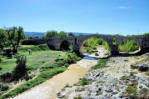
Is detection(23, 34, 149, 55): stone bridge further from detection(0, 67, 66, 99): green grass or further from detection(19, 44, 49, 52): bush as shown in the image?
detection(0, 67, 66, 99): green grass

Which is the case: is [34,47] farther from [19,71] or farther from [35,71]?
[19,71]

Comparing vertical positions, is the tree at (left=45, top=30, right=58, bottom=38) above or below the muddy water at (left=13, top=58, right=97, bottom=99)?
above

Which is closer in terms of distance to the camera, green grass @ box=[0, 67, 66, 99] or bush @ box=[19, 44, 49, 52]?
green grass @ box=[0, 67, 66, 99]

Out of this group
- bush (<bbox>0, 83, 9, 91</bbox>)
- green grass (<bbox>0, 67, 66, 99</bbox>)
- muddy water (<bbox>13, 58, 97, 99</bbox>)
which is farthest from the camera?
bush (<bbox>0, 83, 9, 91</bbox>)

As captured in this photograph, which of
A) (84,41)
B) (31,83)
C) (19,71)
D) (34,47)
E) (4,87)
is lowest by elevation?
(4,87)

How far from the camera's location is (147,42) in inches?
1651

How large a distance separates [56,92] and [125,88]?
1046 cm

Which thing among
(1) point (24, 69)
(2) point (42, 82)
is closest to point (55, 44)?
(1) point (24, 69)

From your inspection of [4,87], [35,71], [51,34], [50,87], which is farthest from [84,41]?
[4,87]

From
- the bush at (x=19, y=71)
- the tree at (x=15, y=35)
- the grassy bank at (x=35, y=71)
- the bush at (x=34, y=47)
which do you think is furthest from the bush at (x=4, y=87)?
the tree at (x=15, y=35)

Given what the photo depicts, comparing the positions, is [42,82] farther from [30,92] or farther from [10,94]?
[10,94]

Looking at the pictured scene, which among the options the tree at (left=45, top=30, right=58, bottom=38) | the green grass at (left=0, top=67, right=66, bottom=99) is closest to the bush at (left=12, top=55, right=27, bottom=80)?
the green grass at (left=0, top=67, right=66, bottom=99)

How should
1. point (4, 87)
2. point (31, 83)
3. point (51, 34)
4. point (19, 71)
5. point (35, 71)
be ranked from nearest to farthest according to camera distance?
point (4, 87)
point (31, 83)
point (19, 71)
point (35, 71)
point (51, 34)

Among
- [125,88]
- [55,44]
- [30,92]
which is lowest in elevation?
[30,92]
